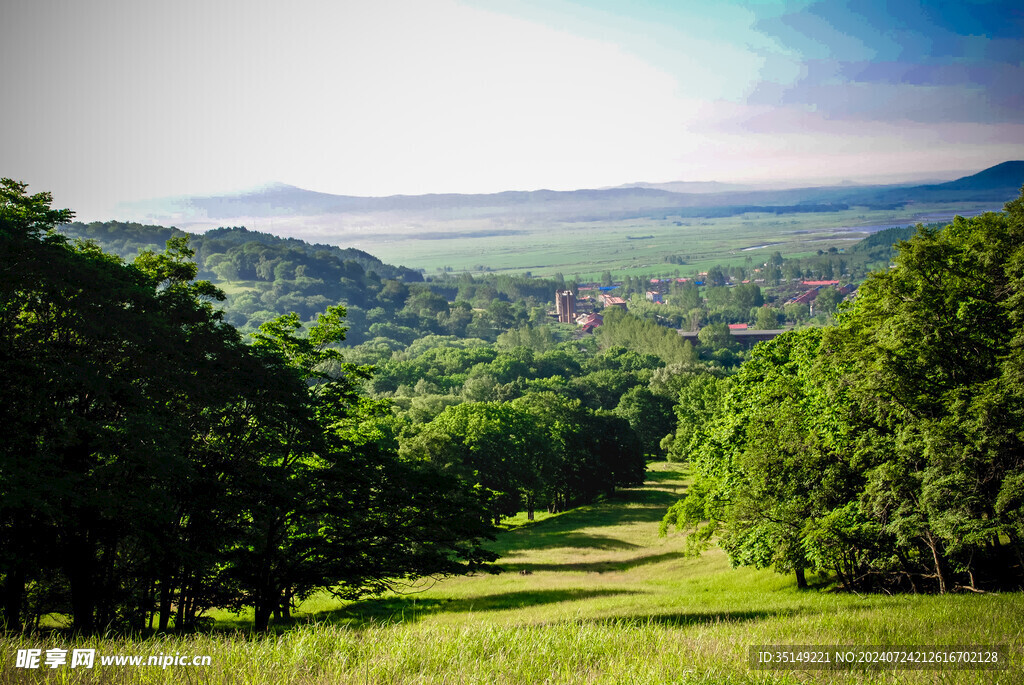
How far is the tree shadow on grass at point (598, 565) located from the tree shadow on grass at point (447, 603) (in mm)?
7704

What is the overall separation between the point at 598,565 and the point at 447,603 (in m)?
13.8

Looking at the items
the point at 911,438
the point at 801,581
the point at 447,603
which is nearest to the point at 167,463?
the point at 447,603

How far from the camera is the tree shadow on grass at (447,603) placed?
24.9 m

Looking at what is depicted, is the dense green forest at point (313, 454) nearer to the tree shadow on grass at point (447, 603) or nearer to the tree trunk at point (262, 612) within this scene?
the tree trunk at point (262, 612)

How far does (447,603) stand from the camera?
27094mm

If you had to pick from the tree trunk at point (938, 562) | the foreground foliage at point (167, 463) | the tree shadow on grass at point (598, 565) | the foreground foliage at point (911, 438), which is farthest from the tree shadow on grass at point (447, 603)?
the tree trunk at point (938, 562)

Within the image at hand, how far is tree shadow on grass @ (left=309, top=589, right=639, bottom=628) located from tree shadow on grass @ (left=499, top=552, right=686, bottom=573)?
7.70 metres

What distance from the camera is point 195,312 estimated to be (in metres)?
22.2

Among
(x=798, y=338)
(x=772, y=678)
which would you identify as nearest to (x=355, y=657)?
(x=772, y=678)

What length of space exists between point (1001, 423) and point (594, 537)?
31.5 meters

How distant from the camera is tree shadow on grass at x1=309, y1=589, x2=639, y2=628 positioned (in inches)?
979

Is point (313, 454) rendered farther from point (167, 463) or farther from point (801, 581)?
point (801, 581)

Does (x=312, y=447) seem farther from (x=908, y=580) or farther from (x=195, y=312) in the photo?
(x=908, y=580)

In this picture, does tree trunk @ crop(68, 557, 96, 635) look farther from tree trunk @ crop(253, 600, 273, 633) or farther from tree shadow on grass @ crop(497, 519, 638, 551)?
tree shadow on grass @ crop(497, 519, 638, 551)
